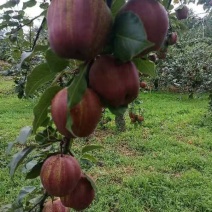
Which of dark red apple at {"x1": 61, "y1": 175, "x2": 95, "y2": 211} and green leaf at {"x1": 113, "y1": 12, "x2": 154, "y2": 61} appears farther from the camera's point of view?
dark red apple at {"x1": 61, "y1": 175, "x2": 95, "y2": 211}

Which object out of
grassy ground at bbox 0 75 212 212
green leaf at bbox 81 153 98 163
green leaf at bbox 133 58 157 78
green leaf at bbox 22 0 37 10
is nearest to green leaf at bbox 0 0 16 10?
green leaf at bbox 22 0 37 10

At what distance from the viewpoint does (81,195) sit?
0.73m

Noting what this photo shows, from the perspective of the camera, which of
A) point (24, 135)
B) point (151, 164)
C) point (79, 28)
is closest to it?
point (79, 28)

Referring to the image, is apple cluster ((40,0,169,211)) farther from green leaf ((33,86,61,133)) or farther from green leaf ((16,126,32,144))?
green leaf ((16,126,32,144))

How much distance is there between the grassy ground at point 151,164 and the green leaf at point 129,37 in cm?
225

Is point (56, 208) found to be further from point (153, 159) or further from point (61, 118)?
point (153, 159)

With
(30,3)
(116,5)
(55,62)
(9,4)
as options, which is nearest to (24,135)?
(55,62)

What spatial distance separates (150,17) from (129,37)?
54 millimetres

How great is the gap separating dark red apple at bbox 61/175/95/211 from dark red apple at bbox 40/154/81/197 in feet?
0.09

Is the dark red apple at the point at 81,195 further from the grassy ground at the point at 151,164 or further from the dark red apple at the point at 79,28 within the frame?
the grassy ground at the point at 151,164

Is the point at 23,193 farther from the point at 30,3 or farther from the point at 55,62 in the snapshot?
the point at 30,3

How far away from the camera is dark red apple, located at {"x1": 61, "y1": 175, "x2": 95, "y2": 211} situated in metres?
0.72

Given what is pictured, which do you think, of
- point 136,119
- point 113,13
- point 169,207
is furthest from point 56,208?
point 136,119

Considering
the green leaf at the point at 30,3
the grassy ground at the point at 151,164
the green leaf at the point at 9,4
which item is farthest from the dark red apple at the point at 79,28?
the grassy ground at the point at 151,164
